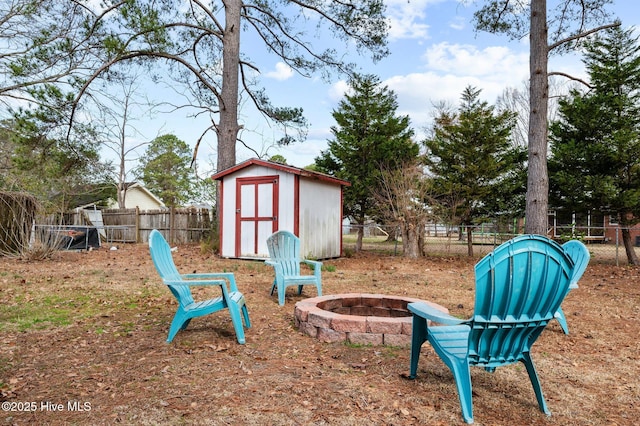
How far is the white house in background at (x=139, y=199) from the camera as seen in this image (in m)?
29.6

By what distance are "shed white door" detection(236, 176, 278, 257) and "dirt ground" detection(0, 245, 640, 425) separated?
4697mm

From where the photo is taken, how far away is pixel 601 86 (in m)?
10.5

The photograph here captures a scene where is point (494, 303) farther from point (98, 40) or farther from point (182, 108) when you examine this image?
point (182, 108)

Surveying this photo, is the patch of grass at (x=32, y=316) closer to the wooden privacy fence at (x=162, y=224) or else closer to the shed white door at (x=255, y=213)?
the shed white door at (x=255, y=213)

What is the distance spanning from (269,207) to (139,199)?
24.2 m

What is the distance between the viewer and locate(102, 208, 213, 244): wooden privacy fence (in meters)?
14.6

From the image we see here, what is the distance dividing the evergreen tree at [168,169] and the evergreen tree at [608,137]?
2517 centimetres

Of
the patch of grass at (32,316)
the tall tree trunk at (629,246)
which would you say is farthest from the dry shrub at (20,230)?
the tall tree trunk at (629,246)

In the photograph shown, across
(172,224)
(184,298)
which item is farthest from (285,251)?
(172,224)

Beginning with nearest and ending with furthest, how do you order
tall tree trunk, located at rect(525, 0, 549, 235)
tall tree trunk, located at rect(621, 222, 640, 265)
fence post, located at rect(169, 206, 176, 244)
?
tall tree trunk, located at rect(525, 0, 549, 235), tall tree trunk, located at rect(621, 222, 640, 265), fence post, located at rect(169, 206, 176, 244)

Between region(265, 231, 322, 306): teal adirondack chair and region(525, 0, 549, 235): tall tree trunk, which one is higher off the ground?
region(525, 0, 549, 235): tall tree trunk

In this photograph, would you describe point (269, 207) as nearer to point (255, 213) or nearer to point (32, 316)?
point (255, 213)

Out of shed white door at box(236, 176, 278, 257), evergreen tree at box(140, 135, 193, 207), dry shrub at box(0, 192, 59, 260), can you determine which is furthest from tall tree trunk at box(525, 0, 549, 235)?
evergreen tree at box(140, 135, 193, 207)

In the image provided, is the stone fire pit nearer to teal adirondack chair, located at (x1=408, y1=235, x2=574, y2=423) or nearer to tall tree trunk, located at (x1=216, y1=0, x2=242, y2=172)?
teal adirondack chair, located at (x1=408, y1=235, x2=574, y2=423)
